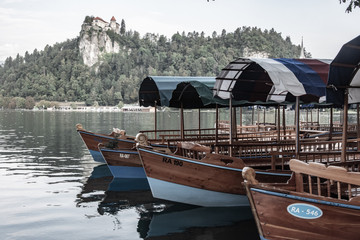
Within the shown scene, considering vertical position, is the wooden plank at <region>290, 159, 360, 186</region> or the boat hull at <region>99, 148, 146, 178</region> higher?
the wooden plank at <region>290, 159, 360, 186</region>

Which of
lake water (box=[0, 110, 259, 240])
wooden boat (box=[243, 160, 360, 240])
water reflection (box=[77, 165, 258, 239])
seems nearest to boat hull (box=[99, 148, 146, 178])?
lake water (box=[0, 110, 259, 240])

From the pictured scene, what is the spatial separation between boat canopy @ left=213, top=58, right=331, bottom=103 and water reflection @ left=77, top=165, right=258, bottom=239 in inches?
123

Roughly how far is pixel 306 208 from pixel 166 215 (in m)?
4.71

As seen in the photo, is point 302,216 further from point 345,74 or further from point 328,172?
point 345,74

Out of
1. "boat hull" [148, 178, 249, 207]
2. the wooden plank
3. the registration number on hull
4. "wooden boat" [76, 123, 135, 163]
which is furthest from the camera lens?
"wooden boat" [76, 123, 135, 163]

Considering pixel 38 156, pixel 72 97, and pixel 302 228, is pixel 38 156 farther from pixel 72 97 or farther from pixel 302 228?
pixel 72 97

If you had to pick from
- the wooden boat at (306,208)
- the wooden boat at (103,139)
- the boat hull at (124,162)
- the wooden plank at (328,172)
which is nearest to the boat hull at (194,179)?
the wooden plank at (328,172)

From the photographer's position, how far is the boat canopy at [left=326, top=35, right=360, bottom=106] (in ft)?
22.7

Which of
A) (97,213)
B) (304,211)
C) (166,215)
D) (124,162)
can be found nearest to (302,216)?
(304,211)

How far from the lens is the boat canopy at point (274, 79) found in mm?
8906

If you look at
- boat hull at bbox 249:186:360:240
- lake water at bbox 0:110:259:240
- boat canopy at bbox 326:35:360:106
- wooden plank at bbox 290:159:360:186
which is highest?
boat canopy at bbox 326:35:360:106

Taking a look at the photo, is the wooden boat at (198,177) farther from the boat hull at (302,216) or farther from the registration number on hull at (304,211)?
the registration number on hull at (304,211)

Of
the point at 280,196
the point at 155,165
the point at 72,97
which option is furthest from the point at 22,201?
the point at 72,97

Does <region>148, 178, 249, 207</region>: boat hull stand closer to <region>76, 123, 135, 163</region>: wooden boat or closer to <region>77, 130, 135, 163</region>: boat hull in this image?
<region>76, 123, 135, 163</region>: wooden boat
